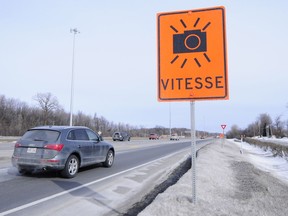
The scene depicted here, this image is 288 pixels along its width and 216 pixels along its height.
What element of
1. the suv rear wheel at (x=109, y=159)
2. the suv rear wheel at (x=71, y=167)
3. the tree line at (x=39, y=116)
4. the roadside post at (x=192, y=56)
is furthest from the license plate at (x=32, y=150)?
the tree line at (x=39, y=116)

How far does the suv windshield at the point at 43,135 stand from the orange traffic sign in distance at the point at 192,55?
6114mm

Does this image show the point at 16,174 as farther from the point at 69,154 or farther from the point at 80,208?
the point at 80,208

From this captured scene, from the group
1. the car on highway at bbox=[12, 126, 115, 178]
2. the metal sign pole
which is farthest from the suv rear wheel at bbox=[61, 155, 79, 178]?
the metal sign pole

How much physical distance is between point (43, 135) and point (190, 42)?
688cm

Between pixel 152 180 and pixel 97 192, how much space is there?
2.91m

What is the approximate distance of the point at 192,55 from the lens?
18.3 ft

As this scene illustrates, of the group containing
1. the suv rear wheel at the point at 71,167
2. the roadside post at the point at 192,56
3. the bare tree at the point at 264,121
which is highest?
the bare tree at the point at 264,121

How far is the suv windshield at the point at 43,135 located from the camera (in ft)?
34.9

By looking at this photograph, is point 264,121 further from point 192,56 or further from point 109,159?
point 192,56

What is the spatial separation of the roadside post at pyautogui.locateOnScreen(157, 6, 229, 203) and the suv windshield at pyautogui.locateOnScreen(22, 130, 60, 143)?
6099 mm

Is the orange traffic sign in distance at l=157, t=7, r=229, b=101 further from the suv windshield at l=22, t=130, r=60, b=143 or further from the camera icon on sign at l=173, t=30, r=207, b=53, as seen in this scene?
the suv windshield at l=22, t=130, r=60, b=143

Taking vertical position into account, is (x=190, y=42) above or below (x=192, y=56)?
above

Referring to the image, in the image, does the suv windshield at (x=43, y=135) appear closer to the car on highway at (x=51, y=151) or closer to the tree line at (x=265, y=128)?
the car on highway at (x=51, y=151)

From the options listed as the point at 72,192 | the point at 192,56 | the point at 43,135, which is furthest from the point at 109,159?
the point at 192,56
